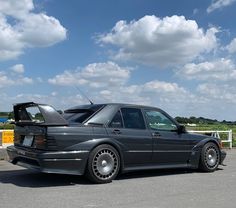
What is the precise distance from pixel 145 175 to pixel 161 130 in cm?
106

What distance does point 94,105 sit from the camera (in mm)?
9227

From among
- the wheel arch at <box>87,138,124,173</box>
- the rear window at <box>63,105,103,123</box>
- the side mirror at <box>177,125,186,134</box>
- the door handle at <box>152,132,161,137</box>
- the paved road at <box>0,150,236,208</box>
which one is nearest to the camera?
the paved road at <box>0,150,236,208</box>

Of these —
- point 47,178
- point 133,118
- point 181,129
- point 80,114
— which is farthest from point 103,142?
point 181,129

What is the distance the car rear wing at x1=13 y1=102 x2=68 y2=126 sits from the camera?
8078 mm

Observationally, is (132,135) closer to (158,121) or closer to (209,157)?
(158,121)

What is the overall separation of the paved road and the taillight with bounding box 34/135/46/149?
713 millimetres

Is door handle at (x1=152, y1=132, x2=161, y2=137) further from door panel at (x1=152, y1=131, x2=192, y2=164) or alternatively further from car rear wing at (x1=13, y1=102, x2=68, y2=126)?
car rear wing at (x1=13, y1=102, x2=68, y2=126)

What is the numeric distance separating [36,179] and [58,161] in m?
1.14

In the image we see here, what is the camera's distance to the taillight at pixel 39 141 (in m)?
8.02

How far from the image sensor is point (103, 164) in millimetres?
8492

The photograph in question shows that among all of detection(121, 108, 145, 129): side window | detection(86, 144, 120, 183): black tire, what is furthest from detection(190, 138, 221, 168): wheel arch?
detection(86, 144, 120, 183): black tire

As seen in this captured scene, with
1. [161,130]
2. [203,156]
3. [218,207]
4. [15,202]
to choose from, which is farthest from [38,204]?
[203,156]

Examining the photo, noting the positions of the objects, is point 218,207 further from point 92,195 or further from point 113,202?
point 92,195

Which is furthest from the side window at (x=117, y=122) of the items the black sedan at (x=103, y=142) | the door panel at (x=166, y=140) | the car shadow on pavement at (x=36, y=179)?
the car shadow on pavement at (x=36, y=179)
